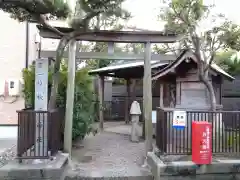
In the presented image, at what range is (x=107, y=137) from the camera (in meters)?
10.8

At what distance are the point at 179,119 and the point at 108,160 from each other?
92.5 inches

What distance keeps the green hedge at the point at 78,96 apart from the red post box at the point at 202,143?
3.72 metres

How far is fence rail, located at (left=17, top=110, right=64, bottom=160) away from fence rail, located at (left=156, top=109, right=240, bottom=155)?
2507 mm

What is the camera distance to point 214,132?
6723 mm

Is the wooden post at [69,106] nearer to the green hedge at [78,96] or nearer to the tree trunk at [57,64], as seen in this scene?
the tree trunk at [57,64]

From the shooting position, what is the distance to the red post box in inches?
222

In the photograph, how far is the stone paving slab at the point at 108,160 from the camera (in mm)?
6090

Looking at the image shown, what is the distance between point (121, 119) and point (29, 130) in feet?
36.5

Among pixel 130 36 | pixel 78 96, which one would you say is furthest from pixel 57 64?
pixel 130 36

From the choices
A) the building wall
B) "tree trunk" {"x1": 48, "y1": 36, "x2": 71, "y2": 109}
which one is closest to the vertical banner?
"tree trunk" {"x1": 48, "y1": 36, "x2": 71, "y2": 109}

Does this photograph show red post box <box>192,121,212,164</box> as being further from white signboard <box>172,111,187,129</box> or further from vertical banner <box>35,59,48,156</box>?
vertical banner <box>35,59,48,156</box>

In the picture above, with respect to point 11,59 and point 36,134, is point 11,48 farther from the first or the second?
point 36,134

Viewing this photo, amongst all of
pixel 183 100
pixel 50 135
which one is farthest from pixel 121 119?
pixel 50 135

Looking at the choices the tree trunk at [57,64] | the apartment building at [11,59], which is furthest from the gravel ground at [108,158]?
the apartment building at [11,59]
